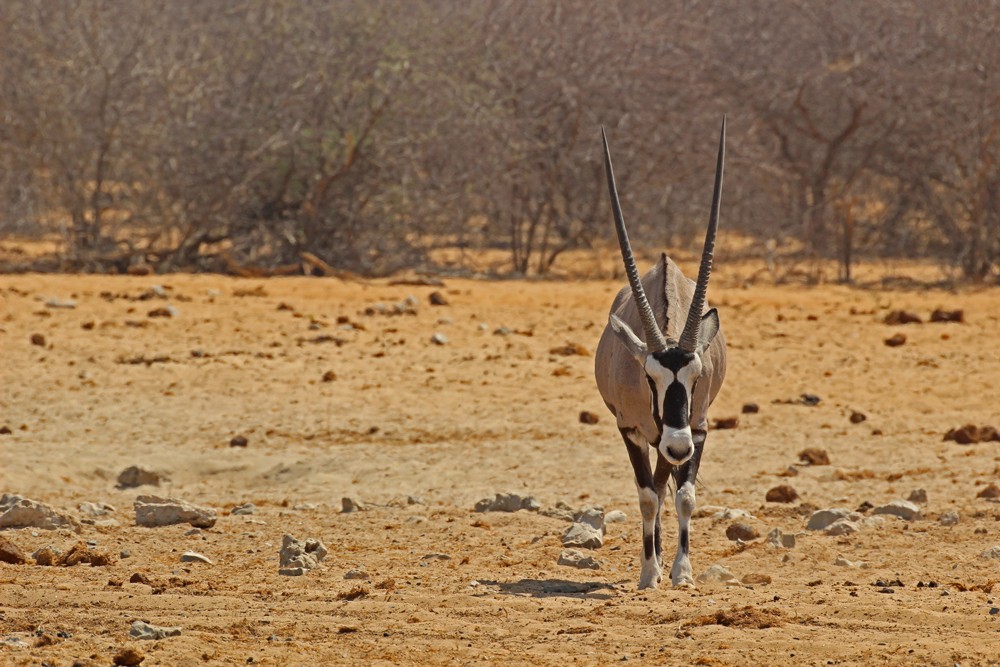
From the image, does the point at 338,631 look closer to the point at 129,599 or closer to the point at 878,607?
the point at 129,599

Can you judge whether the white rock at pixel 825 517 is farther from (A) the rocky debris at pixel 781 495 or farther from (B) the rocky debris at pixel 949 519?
(A) the rocky debris at pixel 781 495

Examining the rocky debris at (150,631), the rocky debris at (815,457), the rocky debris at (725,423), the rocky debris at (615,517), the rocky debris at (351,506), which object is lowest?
the rocky debris at (351,506)

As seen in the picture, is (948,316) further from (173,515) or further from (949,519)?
(173,515)

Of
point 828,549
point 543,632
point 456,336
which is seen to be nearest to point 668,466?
point 828,549

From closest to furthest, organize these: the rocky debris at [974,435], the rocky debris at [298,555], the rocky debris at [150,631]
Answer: the rocky debris at [150,631] → the rocky debris at [298,555] → the rocky debris at [974,435]

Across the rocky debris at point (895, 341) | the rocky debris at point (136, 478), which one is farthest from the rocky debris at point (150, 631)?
the rocky debris at point (895, 341)

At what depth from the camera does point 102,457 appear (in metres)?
8.99

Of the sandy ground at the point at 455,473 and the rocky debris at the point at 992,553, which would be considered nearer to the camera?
the sandy ground at the point at 455,473

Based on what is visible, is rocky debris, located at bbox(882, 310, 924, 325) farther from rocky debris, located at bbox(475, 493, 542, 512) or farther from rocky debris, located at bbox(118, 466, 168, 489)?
rocky debris, located at bbox(118, 466, 168, 489)

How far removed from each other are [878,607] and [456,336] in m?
7.76

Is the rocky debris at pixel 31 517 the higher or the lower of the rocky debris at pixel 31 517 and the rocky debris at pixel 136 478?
the higher

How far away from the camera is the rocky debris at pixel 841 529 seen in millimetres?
7008

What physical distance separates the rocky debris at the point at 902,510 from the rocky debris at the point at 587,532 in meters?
1.43

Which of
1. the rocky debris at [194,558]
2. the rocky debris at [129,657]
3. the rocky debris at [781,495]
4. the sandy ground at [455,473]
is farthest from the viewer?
the rocky debris at [781,495]
